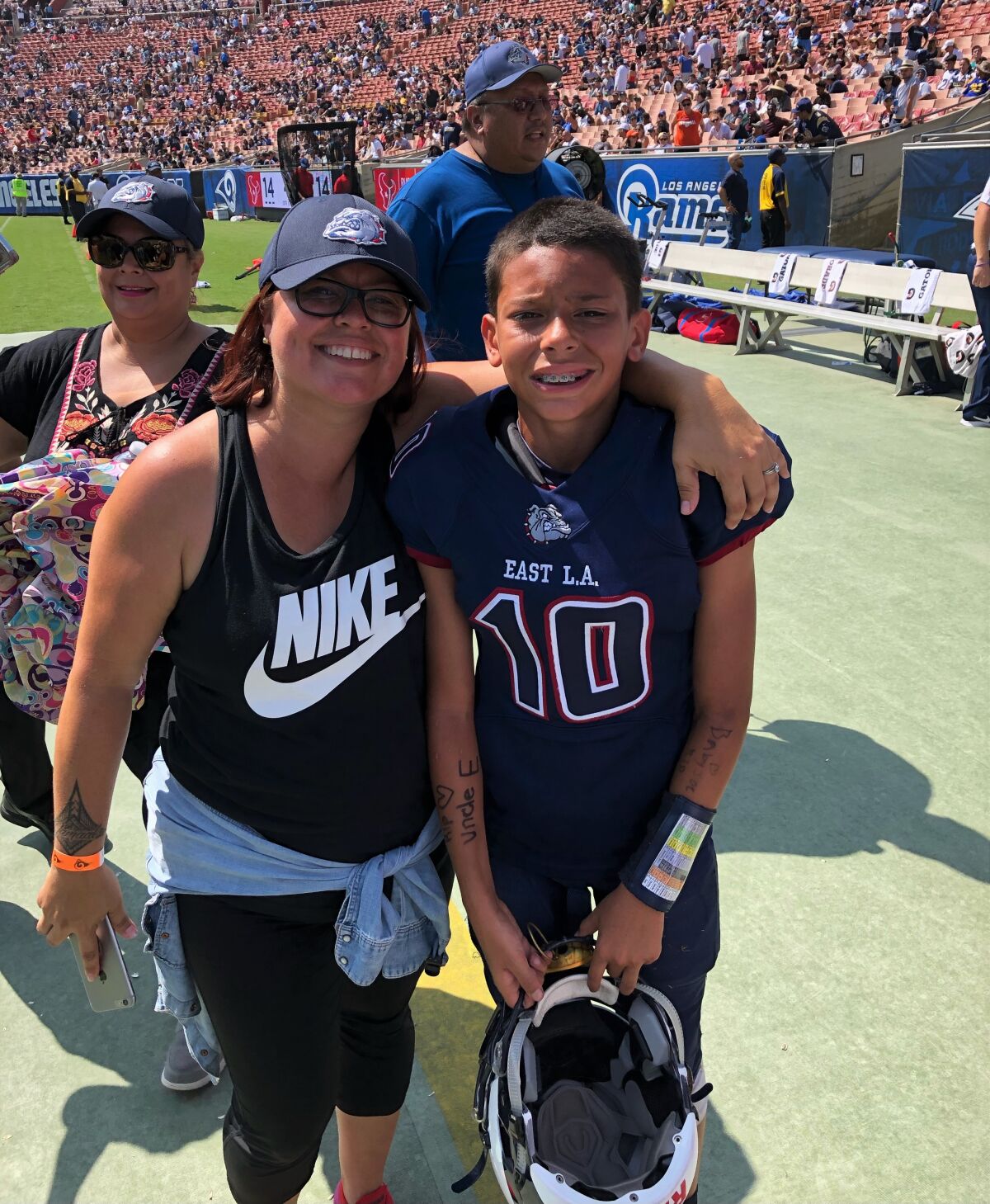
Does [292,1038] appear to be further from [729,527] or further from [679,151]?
[679,151]

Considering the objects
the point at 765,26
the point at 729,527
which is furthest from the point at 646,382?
the point at 765,26

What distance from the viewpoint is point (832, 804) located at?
10.6 feet

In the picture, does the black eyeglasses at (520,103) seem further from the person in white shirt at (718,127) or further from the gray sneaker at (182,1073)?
the person in white shirt at (718,127)

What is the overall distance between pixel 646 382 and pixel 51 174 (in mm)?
41483

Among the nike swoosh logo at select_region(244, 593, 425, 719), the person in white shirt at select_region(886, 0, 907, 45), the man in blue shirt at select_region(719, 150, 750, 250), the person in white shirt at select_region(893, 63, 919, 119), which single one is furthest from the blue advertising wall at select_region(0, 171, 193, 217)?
the nike swoosh logo at select_region(244, 593, 425, 719)

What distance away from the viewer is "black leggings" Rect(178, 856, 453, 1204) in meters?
1.63

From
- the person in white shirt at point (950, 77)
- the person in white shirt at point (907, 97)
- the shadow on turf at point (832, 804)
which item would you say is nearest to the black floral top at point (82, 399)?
the shadow on turf at point (832, 804)

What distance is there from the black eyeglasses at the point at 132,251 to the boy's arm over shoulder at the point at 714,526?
1.44m

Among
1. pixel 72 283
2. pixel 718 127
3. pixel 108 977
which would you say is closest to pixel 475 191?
pixel 108 977

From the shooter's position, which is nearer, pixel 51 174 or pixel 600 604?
pixel 600 604

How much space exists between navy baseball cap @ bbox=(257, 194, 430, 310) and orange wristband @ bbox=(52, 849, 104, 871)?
101 cm

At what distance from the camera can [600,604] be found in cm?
156

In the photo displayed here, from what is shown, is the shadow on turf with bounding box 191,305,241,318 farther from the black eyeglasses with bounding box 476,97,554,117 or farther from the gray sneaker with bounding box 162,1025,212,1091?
the gray sneaker with bounding box 162,1025,212,1091

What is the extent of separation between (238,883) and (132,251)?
147 cm
